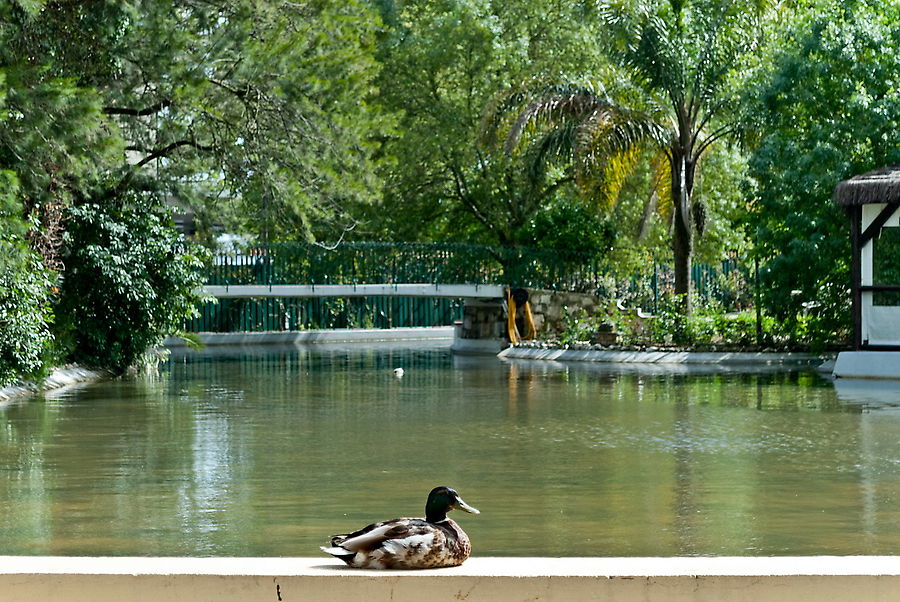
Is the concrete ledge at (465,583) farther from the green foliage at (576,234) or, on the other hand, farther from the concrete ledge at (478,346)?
the green foliage at (576,234)

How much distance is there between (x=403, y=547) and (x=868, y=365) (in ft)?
66.7

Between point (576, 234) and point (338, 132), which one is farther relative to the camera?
point (576, 234)

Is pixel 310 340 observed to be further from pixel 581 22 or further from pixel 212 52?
pixel 212 52

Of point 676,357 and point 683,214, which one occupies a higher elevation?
point 683,214

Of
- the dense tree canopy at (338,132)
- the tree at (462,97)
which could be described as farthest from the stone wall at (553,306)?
the tree at (462,97)

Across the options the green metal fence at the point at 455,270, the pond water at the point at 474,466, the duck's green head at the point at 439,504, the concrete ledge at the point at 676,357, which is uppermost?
the green metal fence at the point at 455,270

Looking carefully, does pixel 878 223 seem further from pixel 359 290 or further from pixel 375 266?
pixel 375 266

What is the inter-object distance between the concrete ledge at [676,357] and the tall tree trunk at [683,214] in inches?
80.5

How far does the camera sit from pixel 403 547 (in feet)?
21.8

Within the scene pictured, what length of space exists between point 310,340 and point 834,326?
22.0 m

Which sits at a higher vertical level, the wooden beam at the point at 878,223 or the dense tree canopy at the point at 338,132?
the dense tree canopy at the point at 338,132

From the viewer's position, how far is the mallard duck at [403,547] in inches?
261

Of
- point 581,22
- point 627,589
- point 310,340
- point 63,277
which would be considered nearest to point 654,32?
point 581,22

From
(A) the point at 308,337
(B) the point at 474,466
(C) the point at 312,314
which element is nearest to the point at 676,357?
(B) the point at 474,466
